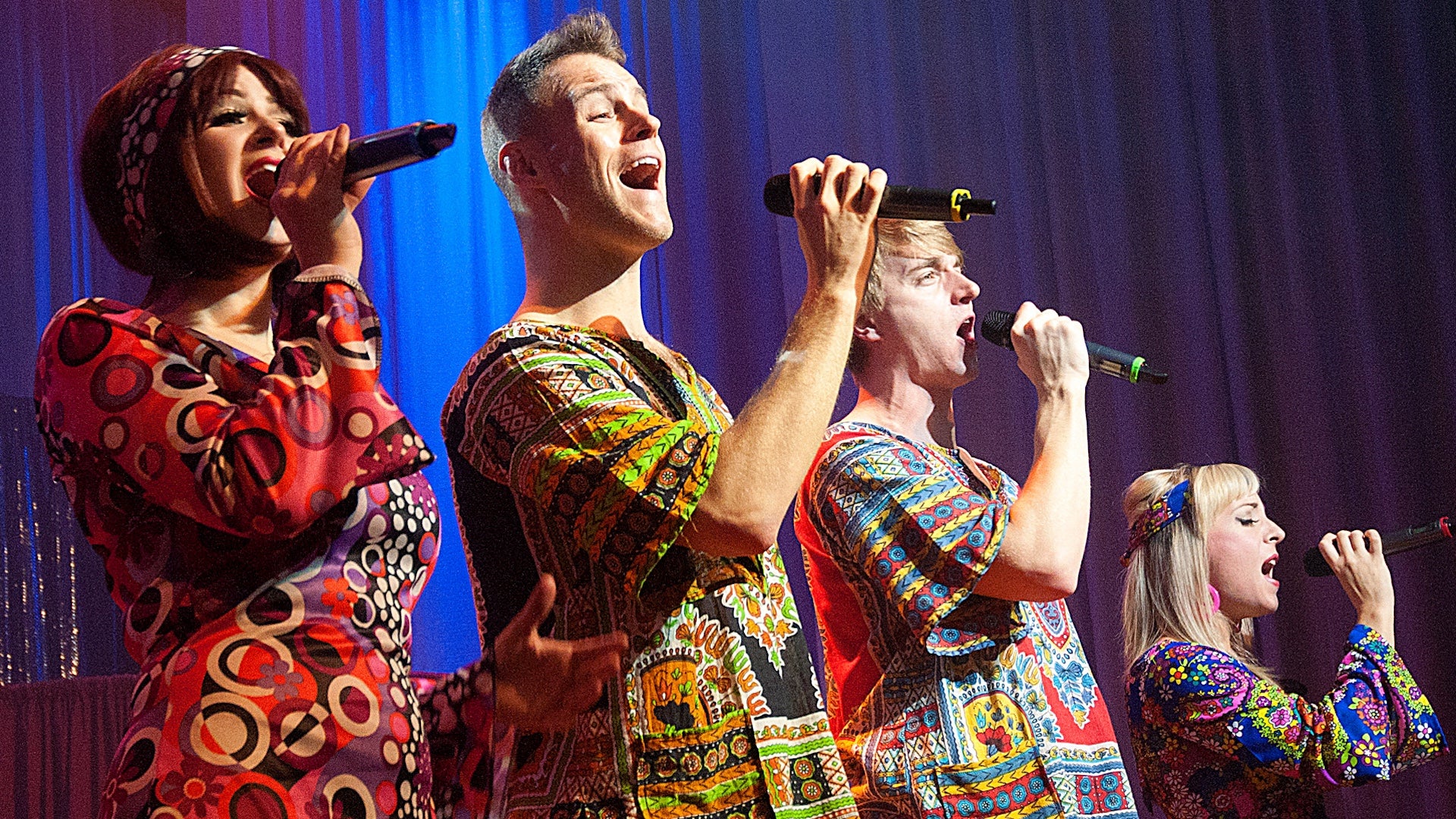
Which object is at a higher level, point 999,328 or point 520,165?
point 520,165

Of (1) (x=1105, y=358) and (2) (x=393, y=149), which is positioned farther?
(1) (x=1105, y=358)

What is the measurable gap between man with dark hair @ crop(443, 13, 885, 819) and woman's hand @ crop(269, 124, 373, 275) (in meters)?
0.25

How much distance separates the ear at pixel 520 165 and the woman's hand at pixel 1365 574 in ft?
6.54

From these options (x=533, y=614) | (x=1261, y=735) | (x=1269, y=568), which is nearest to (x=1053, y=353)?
(x=1261, y=735)

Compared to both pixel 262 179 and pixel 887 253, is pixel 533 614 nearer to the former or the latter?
pixel 262 179

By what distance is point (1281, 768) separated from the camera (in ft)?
8.14

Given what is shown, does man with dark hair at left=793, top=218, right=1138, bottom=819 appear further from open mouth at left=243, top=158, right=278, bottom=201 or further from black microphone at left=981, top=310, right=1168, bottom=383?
open mouth at left=243, top=158, right=278, bottom=201

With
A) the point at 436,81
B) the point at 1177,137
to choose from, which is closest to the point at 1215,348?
the point at 1177,137

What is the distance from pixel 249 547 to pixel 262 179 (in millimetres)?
365

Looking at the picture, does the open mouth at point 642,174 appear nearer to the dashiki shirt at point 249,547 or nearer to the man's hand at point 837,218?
the man's hand at point 837,218

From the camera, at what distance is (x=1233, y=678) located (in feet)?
8.41

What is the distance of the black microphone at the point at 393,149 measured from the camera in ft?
3.94

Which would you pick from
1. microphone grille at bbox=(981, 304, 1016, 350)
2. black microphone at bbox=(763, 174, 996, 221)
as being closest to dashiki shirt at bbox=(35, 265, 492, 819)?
black microphone at bbox=(763, 174, 996, 221)

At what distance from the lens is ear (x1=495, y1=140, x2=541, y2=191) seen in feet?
5.63
